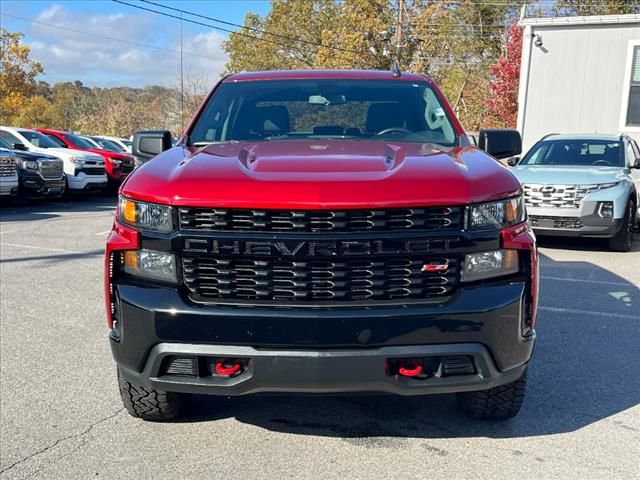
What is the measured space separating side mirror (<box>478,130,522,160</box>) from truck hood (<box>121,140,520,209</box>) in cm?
103

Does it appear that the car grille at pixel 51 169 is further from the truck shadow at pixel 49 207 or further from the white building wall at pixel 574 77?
the white building wall at pixel 574 77

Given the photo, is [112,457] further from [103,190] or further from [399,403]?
[103,190]

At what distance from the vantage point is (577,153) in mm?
10398

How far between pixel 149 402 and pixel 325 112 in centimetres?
209

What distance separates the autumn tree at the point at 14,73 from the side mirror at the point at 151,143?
1286 inches

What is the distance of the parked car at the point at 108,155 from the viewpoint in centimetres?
1756

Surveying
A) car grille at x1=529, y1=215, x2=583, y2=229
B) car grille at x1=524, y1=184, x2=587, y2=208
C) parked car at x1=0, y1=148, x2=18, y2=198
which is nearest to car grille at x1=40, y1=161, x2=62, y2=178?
parked car at x1=0, y1=148, x2=18, y2=198

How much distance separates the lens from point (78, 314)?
5652 millimetres

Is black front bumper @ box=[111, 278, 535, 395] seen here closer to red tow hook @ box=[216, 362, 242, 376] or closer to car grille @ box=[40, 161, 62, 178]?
red tow hook @ box=[216, 362, 242, 376]

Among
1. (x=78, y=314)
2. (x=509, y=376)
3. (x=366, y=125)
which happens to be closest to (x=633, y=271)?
(x=366, y=125)

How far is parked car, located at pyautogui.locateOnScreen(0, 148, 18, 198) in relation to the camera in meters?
13.4

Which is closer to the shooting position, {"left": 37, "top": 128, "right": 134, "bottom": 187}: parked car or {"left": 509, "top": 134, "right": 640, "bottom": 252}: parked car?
{"left": 509, "top": 134, "right": 640, "bottom": 252}: parked car

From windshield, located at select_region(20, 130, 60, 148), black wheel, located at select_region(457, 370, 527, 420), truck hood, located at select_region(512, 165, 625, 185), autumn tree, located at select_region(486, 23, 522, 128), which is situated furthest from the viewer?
autumn tree, located at select_region(486, 23, 522, 128)

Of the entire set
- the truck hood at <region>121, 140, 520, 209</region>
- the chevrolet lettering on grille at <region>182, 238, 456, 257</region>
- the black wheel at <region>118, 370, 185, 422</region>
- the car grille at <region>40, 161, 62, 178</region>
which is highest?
the truck hood at <region>121, 140, 520, 209</region>
